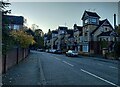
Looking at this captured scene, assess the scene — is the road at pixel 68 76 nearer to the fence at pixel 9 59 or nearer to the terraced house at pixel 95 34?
the fence at pixel 9 59

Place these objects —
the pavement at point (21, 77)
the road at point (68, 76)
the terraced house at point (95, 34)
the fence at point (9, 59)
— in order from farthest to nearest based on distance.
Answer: the terraced house at point (95, 34) < the fence at point (9, 59) < the road at point (68, 76) < the pavement at point (21, 77)

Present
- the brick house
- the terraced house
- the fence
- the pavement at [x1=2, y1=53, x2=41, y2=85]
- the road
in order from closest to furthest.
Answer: the pavement at [x1=2, y1=53, x2=41, y2=85] < the road < the fence < the terraced house < the brick house

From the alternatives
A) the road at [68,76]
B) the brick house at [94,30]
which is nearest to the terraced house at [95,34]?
the brick house at [94,30]

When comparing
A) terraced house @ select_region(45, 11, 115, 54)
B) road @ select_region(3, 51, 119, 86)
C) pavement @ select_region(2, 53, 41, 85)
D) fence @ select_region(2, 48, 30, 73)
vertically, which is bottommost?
road @ select_region(3, 51, 119, 86)

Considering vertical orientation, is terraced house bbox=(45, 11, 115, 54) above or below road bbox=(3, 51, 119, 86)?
above

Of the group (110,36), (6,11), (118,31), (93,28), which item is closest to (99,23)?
(93,28)

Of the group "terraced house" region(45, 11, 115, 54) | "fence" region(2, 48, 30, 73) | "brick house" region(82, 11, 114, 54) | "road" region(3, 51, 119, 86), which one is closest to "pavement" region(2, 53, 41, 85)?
"road" region(3, 51, 119, 86)

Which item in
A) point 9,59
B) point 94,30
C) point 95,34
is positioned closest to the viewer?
point 9,59

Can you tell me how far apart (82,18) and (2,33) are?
56033mm

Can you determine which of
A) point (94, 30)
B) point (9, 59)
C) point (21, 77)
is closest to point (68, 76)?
point (21, 77)

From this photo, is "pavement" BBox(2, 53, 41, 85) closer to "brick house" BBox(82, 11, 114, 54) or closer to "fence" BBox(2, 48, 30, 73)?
"fence" BBox(2, 48, 30, 73)

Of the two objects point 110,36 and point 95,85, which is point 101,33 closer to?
point 110,36

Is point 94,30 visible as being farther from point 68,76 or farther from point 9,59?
point 68,76

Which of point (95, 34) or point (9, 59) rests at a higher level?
point (95, 34)
